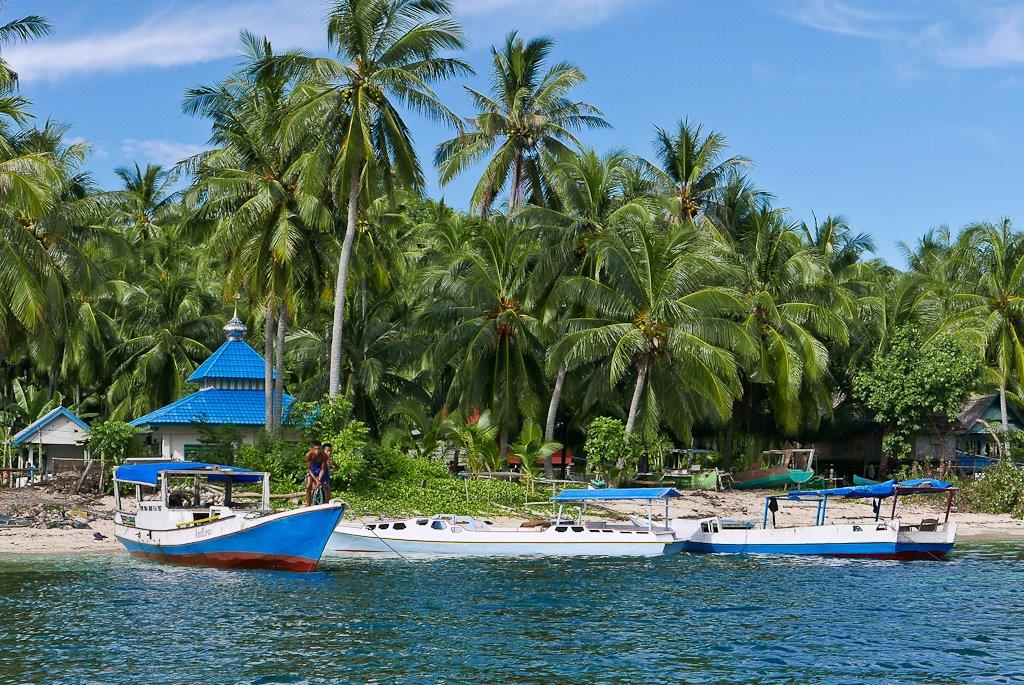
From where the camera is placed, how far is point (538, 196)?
51.2m

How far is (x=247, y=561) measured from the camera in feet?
86.3

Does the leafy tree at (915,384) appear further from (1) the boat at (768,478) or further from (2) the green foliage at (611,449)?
(2) the green foliage at (611,449)

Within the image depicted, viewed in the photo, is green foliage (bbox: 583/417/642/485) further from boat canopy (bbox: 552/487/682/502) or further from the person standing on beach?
the person standing on beach

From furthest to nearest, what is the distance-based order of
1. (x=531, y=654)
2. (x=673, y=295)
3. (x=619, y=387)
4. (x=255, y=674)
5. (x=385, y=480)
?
1. (x=619, y=387)
2. (x=673, y=295)
3. (x=385, y=480)
4. (x=531, y=654)
5. (x=255, y=674)

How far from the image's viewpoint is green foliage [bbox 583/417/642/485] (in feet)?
140

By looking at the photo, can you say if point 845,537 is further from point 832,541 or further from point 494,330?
point 494,330

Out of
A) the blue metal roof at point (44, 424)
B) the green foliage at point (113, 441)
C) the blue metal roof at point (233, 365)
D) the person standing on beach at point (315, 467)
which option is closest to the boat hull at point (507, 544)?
the person standing on beach at point (315, 467)

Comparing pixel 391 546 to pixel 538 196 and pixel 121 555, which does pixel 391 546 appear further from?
pixel 538 196

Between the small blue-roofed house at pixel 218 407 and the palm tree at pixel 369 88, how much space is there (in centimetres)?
522

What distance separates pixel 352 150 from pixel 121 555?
51.9 ft

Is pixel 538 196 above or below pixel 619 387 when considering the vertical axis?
above

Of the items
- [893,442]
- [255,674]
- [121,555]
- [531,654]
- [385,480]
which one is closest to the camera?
[255,674]

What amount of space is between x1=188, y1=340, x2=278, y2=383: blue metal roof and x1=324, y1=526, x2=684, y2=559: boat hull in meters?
15.1

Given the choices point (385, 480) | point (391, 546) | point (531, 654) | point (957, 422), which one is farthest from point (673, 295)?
point (531, 654)
